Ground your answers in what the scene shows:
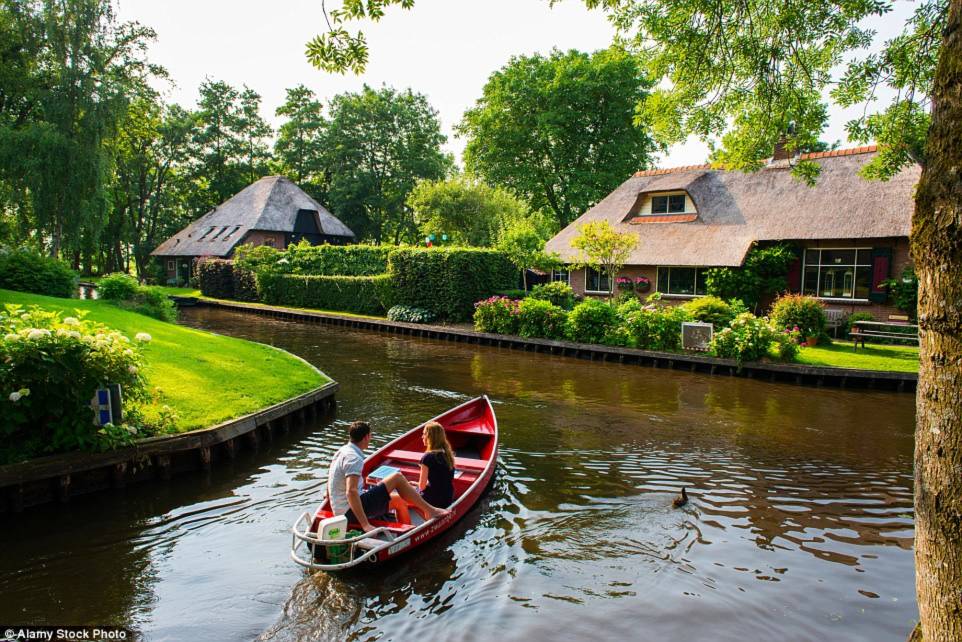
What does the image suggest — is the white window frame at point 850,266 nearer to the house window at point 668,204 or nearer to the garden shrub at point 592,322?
the house window at point 668,204

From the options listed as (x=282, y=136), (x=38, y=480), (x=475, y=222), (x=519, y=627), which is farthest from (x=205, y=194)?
(x=519, y=627)

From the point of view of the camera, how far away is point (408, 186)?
184 feet

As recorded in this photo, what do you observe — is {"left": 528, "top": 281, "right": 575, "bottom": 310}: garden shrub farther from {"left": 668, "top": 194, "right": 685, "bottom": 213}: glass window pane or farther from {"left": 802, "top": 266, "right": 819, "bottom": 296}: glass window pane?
{"left": 802, "top": 266, "right": 819, "bottom": 296}: glass window pane

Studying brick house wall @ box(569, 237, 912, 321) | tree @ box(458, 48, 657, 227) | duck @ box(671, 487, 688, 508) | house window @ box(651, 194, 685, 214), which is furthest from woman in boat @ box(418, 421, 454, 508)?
tree @ box(458, 48, 657, 227)

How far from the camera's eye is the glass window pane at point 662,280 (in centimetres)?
2839

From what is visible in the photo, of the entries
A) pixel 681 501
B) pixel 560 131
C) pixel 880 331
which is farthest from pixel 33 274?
pixel 560 131

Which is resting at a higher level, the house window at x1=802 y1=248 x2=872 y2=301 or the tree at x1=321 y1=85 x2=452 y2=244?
the tree at x1=321 y1=85 x2=452 y2=244

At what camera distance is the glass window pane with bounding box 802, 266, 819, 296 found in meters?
24.8

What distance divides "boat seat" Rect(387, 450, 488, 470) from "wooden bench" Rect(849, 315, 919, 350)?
1612 centimetres

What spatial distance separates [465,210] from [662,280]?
568 inches

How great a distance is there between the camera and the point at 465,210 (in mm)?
38281

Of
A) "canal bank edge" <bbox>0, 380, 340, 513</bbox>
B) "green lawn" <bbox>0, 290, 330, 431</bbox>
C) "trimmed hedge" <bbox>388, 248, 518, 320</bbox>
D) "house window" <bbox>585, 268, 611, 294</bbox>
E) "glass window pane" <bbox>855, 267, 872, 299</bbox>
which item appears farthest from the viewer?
"house window" <bbox>585, 268, 611, 294</bbox>

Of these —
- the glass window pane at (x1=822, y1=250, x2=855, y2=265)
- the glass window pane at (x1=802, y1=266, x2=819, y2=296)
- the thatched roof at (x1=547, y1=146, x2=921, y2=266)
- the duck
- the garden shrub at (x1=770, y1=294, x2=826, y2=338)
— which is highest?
the thatched roof at (x1=547, y1=146, x2=921, y2=266)

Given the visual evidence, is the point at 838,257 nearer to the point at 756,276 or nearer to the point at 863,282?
the point at 863,282
